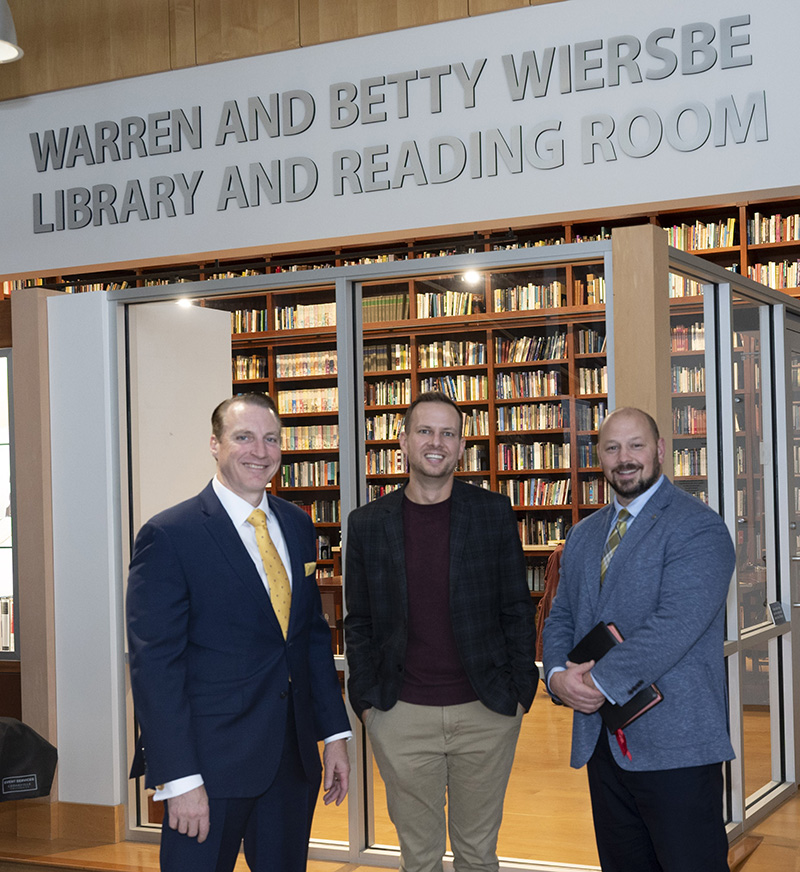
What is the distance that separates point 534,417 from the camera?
4.18 m

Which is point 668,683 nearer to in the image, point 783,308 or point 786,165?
point 786,165

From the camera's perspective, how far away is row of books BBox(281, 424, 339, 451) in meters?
4.48

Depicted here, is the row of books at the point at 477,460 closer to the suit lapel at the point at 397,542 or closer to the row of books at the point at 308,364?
the row of books at the point at 308,364

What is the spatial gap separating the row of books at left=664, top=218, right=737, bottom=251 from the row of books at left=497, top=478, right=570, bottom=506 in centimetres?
437

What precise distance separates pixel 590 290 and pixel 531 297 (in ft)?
0.74

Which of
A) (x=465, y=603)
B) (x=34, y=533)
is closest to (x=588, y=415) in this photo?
(x=465, y=603)

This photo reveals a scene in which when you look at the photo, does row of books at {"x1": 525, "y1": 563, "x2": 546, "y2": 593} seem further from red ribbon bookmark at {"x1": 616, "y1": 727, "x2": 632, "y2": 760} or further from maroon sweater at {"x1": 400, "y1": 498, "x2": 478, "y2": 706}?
red ribbon bookmark at {"x1": 616, "y1": 727, "x2": 632, "y2": 760}

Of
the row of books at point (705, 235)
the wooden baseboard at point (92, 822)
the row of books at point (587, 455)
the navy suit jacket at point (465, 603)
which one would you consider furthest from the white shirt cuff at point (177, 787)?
the row of books at point (705, 235)

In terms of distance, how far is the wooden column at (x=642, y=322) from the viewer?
3871 millimetres

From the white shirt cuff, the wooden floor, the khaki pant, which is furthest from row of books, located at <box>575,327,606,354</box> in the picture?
the white shirt cuff

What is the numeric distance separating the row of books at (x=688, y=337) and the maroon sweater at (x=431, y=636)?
4.63 feet

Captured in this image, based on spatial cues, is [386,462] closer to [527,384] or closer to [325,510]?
[325,510]

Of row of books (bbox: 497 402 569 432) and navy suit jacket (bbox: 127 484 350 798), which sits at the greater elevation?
row of books (bbox: 497 402 569 432)

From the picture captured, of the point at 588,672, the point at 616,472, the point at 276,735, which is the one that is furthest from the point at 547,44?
the point at 276,735
